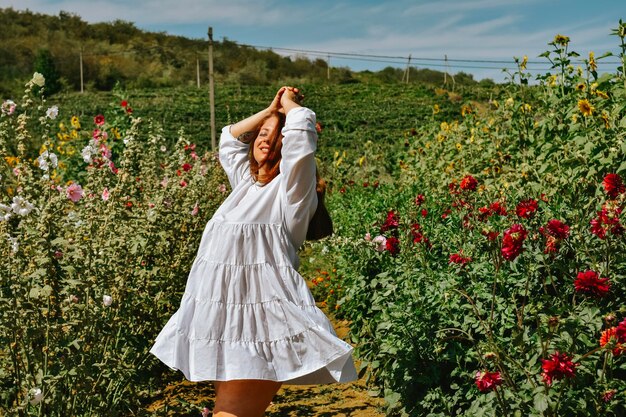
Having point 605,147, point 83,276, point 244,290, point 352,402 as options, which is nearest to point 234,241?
point 244,290

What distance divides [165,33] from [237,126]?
77684 millimetres

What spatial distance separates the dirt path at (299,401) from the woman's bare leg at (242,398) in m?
0.95

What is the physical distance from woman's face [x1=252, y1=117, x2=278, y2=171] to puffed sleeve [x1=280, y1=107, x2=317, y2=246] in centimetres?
19

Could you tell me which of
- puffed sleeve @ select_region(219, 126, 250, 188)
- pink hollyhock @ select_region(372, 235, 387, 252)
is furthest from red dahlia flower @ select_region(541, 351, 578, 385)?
pink hollyhock @ select_region(372, 235, 387, 252)

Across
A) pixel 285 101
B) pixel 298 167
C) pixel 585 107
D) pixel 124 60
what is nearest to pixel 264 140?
pixel 285 101

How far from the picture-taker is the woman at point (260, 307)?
246cm

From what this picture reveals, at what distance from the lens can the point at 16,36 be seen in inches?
2648

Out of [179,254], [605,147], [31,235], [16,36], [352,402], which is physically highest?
[16,36]

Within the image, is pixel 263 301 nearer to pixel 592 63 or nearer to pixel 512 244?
pixel 512 244

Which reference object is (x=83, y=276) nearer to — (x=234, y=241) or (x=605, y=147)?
(x=234, y=241)

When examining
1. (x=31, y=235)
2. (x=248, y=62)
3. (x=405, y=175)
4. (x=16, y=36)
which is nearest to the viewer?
(x=31, y=235)

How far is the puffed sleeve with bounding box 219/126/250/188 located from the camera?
2883 mm

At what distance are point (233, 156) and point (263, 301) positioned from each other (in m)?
0.69

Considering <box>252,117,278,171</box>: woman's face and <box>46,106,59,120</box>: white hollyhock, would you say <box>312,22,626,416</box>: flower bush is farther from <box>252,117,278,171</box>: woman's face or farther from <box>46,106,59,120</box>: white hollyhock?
<box>46,106,59,120</box>: white hollyhock
